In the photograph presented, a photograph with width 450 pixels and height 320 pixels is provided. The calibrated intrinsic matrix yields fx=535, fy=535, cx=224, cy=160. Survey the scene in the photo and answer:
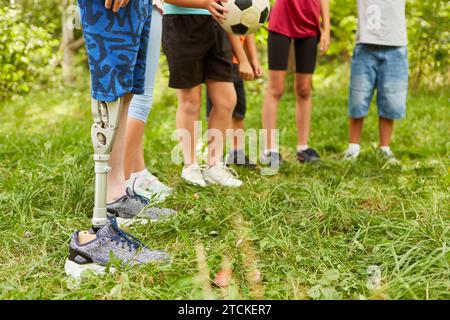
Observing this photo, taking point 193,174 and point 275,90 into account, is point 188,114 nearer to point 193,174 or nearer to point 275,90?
point 193,174

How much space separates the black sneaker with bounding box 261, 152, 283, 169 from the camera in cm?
393

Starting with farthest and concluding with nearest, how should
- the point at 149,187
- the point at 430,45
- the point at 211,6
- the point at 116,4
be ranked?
1. the point at 430,45
2. the point at 149,187
3. the point at 211,6
4. the point at 116,4

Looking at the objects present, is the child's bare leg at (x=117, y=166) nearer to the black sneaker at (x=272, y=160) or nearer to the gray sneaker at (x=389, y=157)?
the black sneaker at (x=272, y=160)

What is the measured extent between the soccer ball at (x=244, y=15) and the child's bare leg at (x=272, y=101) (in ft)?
3.56

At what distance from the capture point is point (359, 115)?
4.30m

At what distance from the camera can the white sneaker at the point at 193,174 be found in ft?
10.9

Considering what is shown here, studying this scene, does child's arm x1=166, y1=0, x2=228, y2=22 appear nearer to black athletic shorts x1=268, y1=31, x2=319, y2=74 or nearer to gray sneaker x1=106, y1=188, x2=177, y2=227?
gray sneaker x1=106, y1=188, x2=177, y2=227

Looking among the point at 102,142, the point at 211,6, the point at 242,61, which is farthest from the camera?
the point at 242,61

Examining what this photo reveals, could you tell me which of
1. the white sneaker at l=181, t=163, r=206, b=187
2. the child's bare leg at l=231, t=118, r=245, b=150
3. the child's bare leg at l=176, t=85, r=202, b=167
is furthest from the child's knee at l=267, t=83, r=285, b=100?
the white sneaker at l=181, t=163, r=206, b=187

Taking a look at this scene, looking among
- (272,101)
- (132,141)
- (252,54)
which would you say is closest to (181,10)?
(252,54)

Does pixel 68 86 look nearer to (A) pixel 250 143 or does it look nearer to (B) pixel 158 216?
(A) pixel 250 143

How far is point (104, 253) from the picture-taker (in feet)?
6.77

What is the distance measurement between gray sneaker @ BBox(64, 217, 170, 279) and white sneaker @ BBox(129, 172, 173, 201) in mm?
819

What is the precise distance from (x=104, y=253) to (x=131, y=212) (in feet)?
1.74
